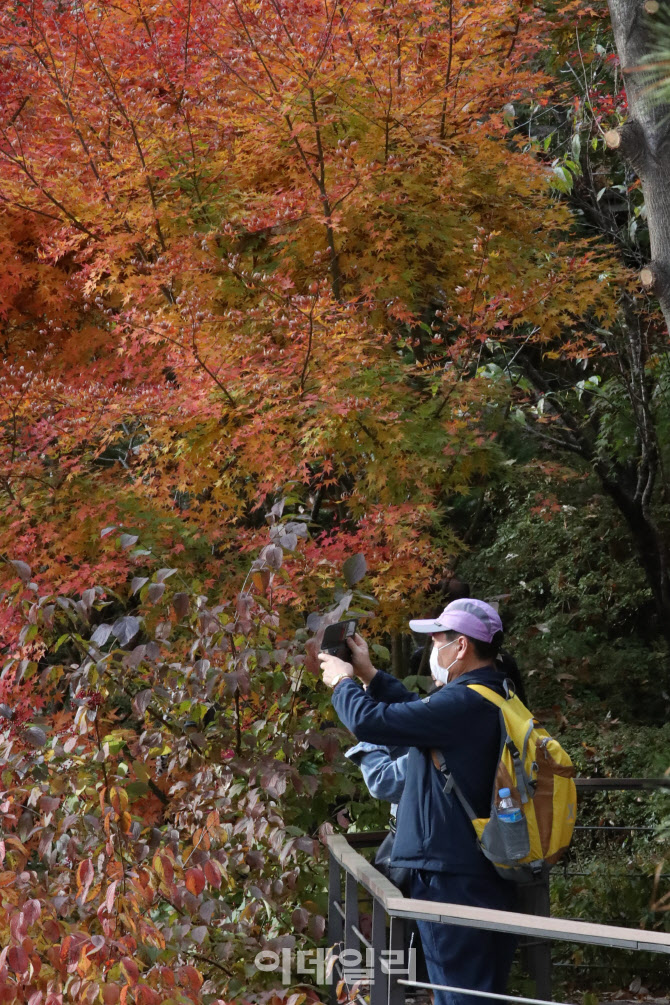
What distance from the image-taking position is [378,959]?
2512 millimetres

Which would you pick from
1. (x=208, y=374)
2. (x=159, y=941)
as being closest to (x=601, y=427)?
(x=208, y=374)

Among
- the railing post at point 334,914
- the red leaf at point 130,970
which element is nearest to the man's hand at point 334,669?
the railing post at point 334,914

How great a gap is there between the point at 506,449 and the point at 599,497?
1.04 metres

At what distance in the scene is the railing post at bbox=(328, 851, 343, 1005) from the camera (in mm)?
3262

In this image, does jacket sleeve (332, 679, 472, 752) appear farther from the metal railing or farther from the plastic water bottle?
the metal railing

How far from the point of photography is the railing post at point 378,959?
8.16 feet

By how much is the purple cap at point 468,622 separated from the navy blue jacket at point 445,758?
0.47 feet

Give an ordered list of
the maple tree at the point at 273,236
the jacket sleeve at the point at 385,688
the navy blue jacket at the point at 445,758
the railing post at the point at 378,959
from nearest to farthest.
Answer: the railing post at the point at 378,959
the navy blue jacket at the point at 445,758
the jacket sleeve at the point at 385,688
the maple tree at the point at 273,236

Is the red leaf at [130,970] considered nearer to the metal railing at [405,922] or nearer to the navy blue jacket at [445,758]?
the metal railing at [405,922]

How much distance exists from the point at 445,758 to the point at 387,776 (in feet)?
1.17

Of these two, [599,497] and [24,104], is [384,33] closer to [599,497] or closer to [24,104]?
[24,104]

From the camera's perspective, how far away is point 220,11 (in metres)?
5.68

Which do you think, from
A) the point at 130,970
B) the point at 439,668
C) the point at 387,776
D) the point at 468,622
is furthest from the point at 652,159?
the point at 130,970

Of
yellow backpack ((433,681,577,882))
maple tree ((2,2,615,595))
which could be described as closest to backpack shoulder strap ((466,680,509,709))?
yellow backpack ((433,681,577,882))
